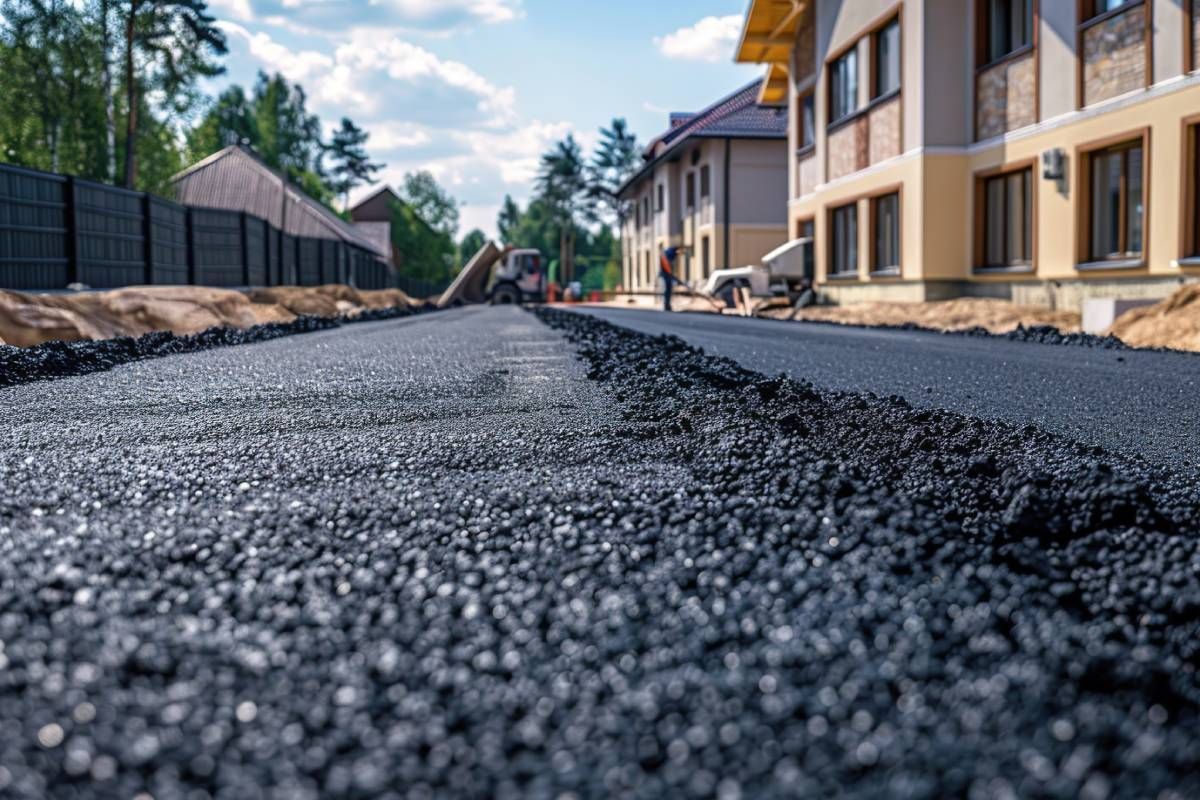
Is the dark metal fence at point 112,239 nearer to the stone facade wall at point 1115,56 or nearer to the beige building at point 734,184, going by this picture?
the stone facade wall at point 1115,56

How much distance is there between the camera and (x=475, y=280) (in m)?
37.3

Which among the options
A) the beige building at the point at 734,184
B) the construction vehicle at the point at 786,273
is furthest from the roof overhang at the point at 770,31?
the beige building at the point at 734,184

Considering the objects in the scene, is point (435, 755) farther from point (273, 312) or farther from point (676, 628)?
point (273, 312)

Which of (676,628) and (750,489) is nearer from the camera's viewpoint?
(676,628)

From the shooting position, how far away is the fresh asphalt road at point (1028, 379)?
4.27 metres

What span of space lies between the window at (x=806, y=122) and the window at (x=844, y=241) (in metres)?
2.45

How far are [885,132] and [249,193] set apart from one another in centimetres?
4202

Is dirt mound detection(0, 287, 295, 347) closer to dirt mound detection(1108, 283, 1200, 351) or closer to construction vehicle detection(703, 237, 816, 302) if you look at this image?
dirt mound detection(1108, 283, 1200, 351)

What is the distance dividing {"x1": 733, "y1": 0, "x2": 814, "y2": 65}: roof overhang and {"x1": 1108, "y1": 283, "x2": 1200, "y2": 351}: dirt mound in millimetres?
13281

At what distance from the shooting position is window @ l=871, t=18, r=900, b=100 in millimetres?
16703

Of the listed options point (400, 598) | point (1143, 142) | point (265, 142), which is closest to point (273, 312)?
point (1143, 142)

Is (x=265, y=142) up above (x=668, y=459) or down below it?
above

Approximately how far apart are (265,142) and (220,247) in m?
58.4

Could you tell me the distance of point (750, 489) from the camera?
272 cm
